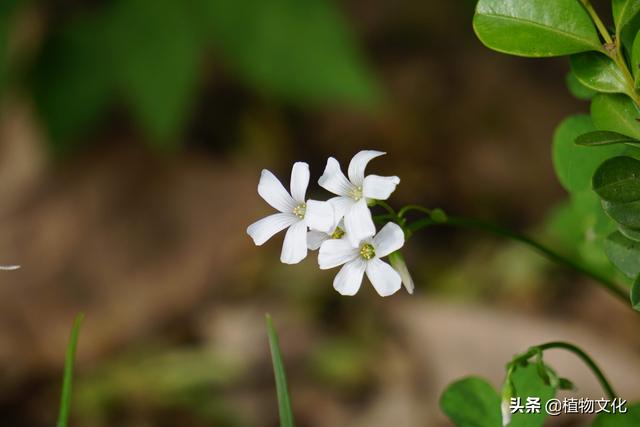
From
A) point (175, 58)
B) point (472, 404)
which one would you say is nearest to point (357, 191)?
point (472, 404)

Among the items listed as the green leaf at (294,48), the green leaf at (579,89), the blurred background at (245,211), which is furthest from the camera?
the green leaf at (294,48)

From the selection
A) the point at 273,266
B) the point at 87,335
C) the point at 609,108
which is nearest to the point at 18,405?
the point at 87,335

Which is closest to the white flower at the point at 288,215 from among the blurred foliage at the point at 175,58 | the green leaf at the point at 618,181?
the green leaf at the point at 618,181

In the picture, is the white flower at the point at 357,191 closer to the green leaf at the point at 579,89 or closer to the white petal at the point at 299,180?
the white petal at the point at 299,180

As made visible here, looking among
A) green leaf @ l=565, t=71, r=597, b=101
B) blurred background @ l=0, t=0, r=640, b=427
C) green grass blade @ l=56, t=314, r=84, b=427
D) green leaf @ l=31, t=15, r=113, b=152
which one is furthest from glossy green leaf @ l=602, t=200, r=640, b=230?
green leaf @ l=31, t=15, r=113, b=152

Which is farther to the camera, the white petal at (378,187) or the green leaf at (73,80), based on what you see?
the green leaf at (73,80)

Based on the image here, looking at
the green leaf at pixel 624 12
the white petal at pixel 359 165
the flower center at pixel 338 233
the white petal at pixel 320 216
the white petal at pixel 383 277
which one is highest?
the green leaf at pixel 624 12
